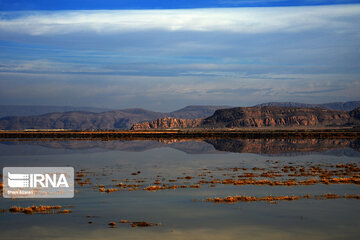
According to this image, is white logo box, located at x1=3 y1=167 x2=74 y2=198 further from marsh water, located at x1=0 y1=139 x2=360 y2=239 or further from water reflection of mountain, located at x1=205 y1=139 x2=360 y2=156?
water reflection of mountain, located at x1=205 y1=139 x2=360 y2=156

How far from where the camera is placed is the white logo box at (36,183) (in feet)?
74.2

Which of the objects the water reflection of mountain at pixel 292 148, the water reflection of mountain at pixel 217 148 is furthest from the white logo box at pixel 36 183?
the water reflection of mountain at pixel 292 148

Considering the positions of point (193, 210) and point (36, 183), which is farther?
point (36, 183)

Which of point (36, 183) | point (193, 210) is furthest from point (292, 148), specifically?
point (193, 210)

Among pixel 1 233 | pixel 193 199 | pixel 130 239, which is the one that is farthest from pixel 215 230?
pixel 1 233

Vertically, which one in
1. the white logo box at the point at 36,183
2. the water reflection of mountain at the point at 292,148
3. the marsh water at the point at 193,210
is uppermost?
the water reflection of mountain at the point at 292,148

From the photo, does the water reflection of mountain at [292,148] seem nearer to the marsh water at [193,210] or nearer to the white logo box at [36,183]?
the marsh water at [193,210]

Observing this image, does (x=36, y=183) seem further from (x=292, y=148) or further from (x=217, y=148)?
(x=292, y=148)

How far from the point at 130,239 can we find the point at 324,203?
31.4 ft

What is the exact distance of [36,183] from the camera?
2586cm

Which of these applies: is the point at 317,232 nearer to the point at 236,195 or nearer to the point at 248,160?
the point at 236,195

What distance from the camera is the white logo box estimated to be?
74.2 feet

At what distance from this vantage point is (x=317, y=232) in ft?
52.1

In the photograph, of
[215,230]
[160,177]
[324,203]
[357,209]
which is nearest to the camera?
[215,230]
